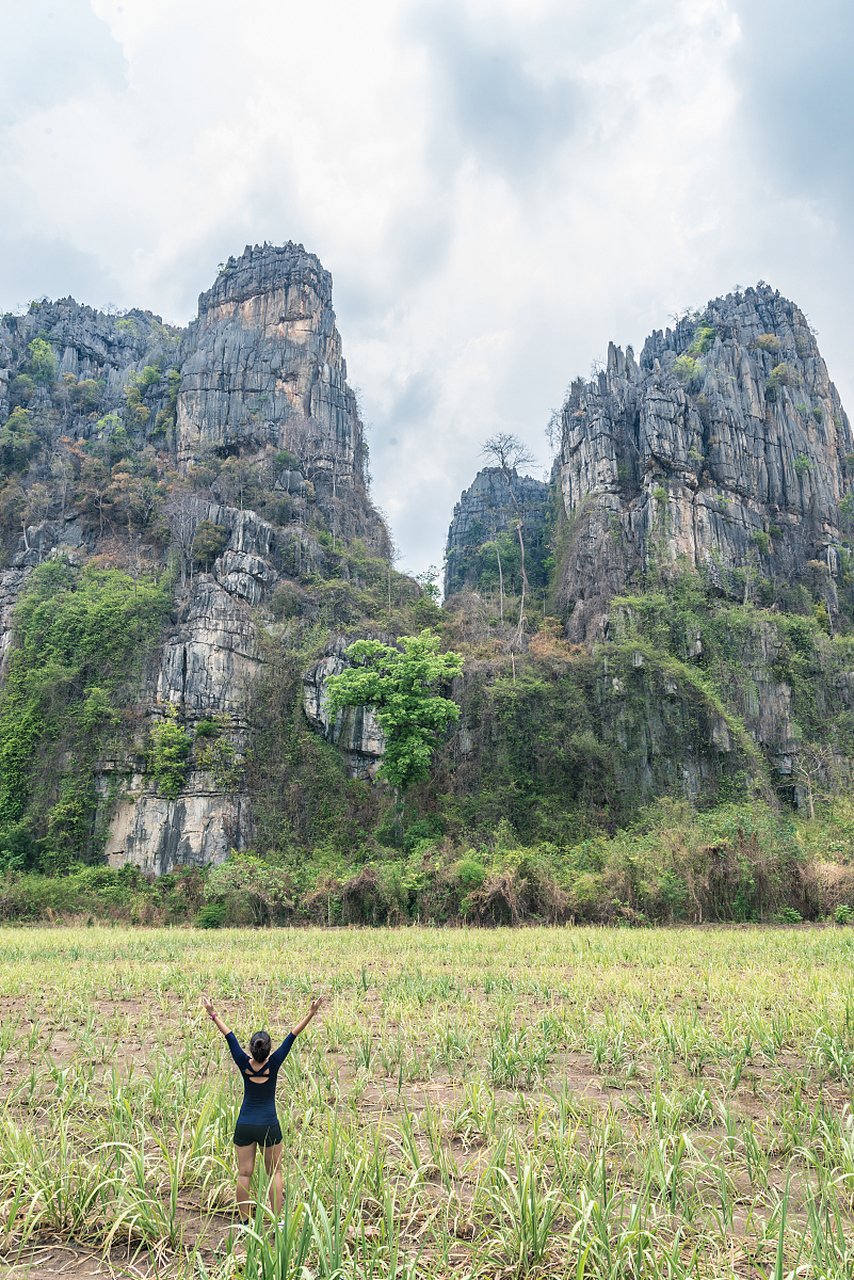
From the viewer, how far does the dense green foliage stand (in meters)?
26.7

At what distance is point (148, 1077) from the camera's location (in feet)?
15.4

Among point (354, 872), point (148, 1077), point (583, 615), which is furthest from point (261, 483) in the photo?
point (148, 1077)

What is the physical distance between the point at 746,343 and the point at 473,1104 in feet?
164

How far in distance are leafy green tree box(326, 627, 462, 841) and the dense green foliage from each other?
1086 cm

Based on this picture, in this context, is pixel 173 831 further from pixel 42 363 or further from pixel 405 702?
pixel 42 363

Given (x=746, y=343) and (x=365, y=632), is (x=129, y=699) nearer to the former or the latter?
(x=365, y=632)

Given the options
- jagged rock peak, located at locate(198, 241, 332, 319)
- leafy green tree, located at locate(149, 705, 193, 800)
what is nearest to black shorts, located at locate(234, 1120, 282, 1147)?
leafy green tree, located at locate(149, 705, 193, 800)

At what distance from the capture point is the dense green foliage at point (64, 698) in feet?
87.5

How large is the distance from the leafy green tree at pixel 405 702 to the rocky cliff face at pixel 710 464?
10311mm

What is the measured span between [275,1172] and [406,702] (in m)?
21.7

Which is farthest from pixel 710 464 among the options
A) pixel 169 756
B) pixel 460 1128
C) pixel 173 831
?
pixel 460 1128

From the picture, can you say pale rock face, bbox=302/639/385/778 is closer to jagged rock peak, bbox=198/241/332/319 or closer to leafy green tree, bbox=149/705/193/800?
leafy green tree, bbox=149/705/193/800

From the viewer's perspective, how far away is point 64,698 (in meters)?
29.4

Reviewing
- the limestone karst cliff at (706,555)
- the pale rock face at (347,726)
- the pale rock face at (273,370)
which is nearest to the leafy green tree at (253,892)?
the pale rock face at (347,726)
